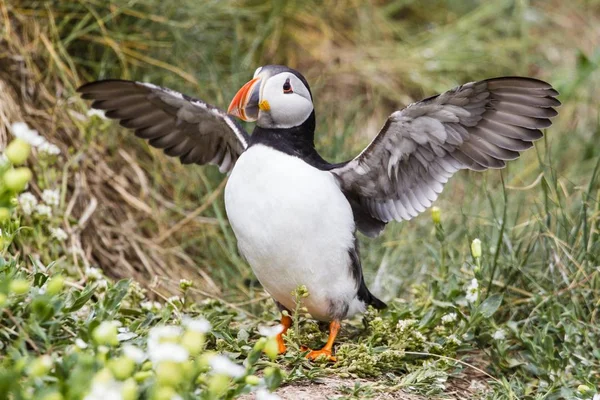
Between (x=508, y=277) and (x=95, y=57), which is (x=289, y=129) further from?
(x=95, y=57)

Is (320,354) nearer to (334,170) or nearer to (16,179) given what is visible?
(334,170)

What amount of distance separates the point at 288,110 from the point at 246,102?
0.56ft

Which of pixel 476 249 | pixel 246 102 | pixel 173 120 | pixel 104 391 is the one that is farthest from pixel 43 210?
pixel 104 391

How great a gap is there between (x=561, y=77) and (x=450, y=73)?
0.89m

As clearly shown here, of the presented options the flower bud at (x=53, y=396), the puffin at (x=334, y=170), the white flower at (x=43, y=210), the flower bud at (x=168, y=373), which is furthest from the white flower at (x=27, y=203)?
the flower bud at (x=168, y=373)

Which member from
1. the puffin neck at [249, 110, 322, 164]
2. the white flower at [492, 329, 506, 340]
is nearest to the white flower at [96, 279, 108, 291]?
the puffin neck at [249, 110, 322, 164]

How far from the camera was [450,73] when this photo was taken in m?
6.95

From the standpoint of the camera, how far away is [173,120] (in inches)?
151

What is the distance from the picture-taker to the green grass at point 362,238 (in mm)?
3137

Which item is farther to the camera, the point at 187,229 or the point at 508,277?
the point at 187,229

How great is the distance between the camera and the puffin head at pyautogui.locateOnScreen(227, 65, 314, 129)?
10.3ft

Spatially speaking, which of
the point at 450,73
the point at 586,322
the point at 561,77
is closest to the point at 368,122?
the point at 450,73

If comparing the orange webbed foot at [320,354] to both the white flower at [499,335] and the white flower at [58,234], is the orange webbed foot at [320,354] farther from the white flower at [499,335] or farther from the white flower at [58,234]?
the white flower at [58,234]

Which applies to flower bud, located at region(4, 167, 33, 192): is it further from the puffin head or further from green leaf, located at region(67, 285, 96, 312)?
the puffin head
